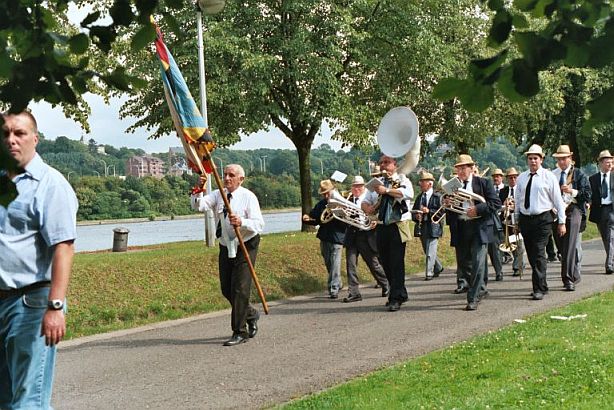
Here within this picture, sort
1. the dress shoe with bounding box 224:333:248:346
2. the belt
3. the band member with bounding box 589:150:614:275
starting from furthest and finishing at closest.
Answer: the band member with bounding box 589:150:614:275
the dress shoe with bounding box 224:333:248:346
the belt

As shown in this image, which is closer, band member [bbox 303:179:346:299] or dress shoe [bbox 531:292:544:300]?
dress shoe [bbox 531:292:544:300]

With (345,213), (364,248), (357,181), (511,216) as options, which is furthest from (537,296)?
(511,216)

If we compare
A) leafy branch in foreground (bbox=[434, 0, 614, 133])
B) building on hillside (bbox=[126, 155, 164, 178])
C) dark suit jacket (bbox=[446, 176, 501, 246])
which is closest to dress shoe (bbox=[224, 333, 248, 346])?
dark suit jacket (bbox=[446, 176, 501, 246])

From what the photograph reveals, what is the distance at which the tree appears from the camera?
21.3 meters

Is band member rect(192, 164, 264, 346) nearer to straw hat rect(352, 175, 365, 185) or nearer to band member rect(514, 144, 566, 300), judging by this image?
band member rect(514, 144, 566, 300)

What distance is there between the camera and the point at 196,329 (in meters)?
10.8

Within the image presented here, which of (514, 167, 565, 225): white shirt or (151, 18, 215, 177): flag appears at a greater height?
(151, 18, 215, 177): flag

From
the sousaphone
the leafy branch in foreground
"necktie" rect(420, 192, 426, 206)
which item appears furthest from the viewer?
"necktie" rect(420, 192, 426, 206)

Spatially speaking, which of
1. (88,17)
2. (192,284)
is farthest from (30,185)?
(192,284)

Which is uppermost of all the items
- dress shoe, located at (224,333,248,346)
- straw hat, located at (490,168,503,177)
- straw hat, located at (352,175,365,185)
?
straw hat, located at (490,168,503,177)

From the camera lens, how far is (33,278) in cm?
462

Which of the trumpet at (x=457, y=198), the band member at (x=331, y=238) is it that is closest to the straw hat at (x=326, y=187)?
the band member at (x=331, y=238)

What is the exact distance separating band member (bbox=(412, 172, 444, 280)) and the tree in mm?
6089

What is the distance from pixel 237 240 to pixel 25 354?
5.08 meters
